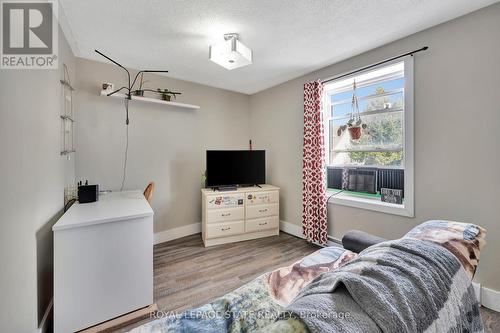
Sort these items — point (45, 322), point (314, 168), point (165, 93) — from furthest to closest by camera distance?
point (165, 93) → point (314, 168) → point (45, 322)

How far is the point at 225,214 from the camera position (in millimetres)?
3084

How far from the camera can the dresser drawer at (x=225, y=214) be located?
119 inches

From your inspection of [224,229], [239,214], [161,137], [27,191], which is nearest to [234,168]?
[239,214]

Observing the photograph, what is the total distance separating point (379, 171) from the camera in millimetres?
2504

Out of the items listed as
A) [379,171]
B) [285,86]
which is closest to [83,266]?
[379,171]

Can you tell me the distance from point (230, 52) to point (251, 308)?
2.09 metres

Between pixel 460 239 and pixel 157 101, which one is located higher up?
pixel 157 101

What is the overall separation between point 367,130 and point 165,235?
315 cm

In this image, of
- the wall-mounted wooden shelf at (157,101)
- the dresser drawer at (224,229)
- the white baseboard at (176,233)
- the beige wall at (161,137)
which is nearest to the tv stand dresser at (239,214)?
the dresser drawer at (224,229)

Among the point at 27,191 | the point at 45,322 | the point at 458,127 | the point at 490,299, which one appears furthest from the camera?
the point at 458,127

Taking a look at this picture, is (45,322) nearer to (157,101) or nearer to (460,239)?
(157,101)

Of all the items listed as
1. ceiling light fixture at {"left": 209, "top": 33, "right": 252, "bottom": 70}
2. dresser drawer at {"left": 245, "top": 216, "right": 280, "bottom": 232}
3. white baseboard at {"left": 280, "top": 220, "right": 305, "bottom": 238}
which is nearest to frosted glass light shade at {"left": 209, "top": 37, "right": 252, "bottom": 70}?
ceiling light fixture at {"left": 209, "top": 33, "right": 252, "bottom": 70}

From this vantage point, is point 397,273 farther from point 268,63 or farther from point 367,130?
point 268,63

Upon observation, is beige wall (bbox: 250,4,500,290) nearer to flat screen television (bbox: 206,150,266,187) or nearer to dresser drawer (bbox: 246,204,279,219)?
dresser drawer (bbox: 246,204,279,219)
